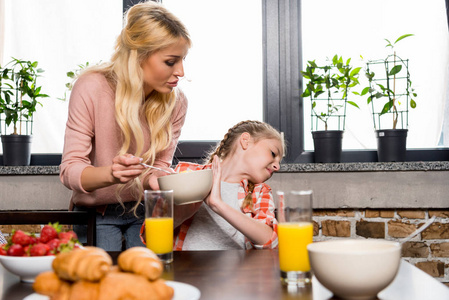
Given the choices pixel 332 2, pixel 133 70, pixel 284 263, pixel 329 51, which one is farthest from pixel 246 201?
pixel 332 2

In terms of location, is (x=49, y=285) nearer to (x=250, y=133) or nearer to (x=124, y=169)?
(x=124, y=169)

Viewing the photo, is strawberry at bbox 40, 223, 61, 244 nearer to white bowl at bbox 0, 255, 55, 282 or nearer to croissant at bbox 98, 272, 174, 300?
white bowl at bbox 0, 255, 55, 282

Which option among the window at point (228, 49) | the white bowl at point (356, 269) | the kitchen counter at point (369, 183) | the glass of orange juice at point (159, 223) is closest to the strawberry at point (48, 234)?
the glass of orange juice at point (159, 223)

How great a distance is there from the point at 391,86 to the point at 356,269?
1908mm

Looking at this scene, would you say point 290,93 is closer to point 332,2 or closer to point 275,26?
point 275,26

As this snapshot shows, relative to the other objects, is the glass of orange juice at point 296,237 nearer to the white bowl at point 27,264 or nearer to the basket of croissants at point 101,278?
the basket of croissants at point 101,278

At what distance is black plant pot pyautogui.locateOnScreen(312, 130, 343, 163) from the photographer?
7.85ft

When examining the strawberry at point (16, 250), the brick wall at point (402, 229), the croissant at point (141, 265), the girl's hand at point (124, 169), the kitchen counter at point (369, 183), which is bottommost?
the brick wall at point (402, 229)

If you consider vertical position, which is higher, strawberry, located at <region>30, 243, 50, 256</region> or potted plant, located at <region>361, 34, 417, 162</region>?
potted plant, located at <region>361, 34, 417, 162</region>

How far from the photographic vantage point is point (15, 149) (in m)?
2.45

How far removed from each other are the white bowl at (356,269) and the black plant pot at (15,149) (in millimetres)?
2012

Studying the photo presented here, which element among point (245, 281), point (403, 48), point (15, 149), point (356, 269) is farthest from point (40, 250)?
point (403, 48)

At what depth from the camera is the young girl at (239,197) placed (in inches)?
59.8

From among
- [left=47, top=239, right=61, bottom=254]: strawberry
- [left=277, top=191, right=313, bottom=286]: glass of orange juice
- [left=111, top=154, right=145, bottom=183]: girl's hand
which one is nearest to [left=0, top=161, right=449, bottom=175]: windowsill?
[left=111, top=154, right=145, bottom=183]: girl's hand
